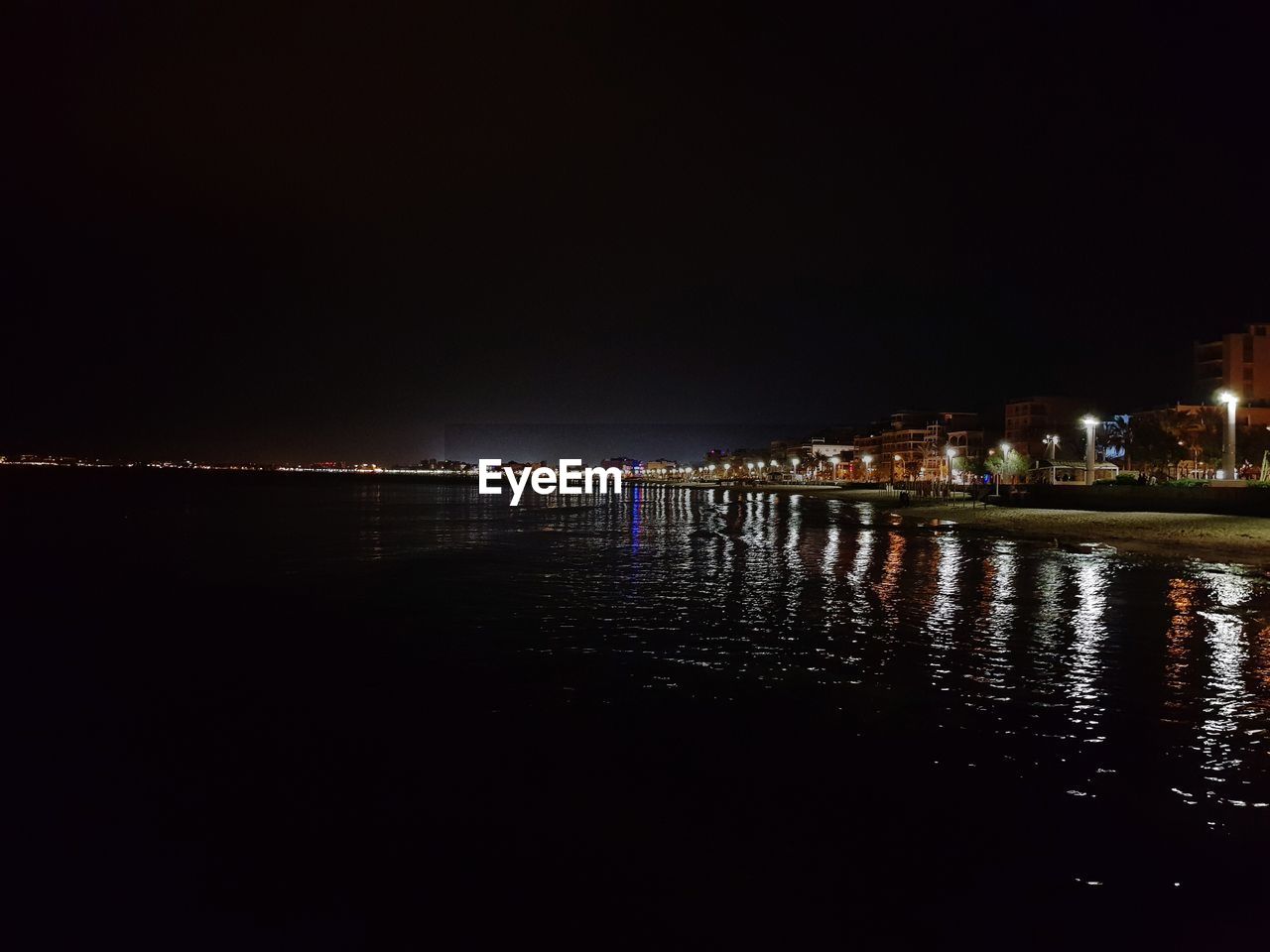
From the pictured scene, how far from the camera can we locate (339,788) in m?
9.13

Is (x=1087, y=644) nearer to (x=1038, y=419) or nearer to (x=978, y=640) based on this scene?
(x=978, y=640)

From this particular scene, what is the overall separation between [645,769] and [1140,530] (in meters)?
39.7

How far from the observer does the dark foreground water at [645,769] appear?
6812mm

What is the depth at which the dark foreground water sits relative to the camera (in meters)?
6.81

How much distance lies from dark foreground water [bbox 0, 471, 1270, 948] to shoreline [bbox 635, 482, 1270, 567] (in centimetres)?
1278

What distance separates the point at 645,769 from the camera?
9.62m

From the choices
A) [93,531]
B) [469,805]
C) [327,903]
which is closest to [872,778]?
[469,805]

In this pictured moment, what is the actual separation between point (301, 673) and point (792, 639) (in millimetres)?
8917

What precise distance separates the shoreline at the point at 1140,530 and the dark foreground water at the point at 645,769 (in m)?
12.8

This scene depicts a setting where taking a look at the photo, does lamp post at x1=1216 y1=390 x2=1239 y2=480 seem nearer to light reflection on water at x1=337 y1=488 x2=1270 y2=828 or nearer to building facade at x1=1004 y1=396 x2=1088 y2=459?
light reflection on water at x1=337 y1=488 x2=1270 y2=828

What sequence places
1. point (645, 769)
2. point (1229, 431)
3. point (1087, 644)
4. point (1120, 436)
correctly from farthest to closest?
1. point (1120, 436)
2. point (1229, 431)
3. point (1087, 644)
4. point (645, 769)

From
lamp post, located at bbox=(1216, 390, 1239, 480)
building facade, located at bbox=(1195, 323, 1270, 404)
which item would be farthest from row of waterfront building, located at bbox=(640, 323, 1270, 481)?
lamp post, located at bbox=(1216, 390, 1239, 480)

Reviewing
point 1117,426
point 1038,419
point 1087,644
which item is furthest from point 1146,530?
point 1038,419

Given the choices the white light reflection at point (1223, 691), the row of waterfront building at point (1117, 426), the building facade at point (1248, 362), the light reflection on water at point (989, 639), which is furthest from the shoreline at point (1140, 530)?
the building facade at point (1248, 362)
